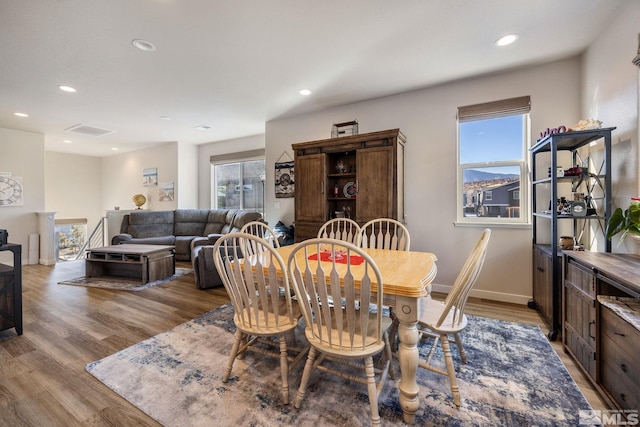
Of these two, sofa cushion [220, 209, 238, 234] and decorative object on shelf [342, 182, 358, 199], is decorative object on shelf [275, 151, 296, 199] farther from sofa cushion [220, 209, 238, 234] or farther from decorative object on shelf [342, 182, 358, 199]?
sofa cushion [220, 209, 238, 234]

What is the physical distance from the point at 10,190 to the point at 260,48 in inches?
219

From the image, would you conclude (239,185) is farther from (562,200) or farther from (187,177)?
(562,200)

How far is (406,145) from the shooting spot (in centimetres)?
344

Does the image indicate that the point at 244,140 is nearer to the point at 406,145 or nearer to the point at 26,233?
the point at 406,145

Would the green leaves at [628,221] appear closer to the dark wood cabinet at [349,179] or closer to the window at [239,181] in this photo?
the dark wood cabinet at [349,179]

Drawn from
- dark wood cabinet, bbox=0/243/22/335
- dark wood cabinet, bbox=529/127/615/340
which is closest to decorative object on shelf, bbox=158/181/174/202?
dark wood cabinet, bbox=0/243/22/335

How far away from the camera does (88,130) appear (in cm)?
495

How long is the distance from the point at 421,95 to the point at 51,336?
4462 millimetres

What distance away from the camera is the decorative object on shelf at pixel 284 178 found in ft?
14.4

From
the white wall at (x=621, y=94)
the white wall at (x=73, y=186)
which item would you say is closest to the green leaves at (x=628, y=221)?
the white wall at (x=621, y=94)

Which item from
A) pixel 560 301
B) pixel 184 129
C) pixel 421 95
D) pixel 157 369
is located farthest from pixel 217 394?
pixel 184 129

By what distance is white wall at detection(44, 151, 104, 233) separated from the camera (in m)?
6.69

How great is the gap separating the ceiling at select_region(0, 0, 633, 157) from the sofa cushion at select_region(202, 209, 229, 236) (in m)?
2.16

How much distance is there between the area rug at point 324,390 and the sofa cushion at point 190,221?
371 cm
